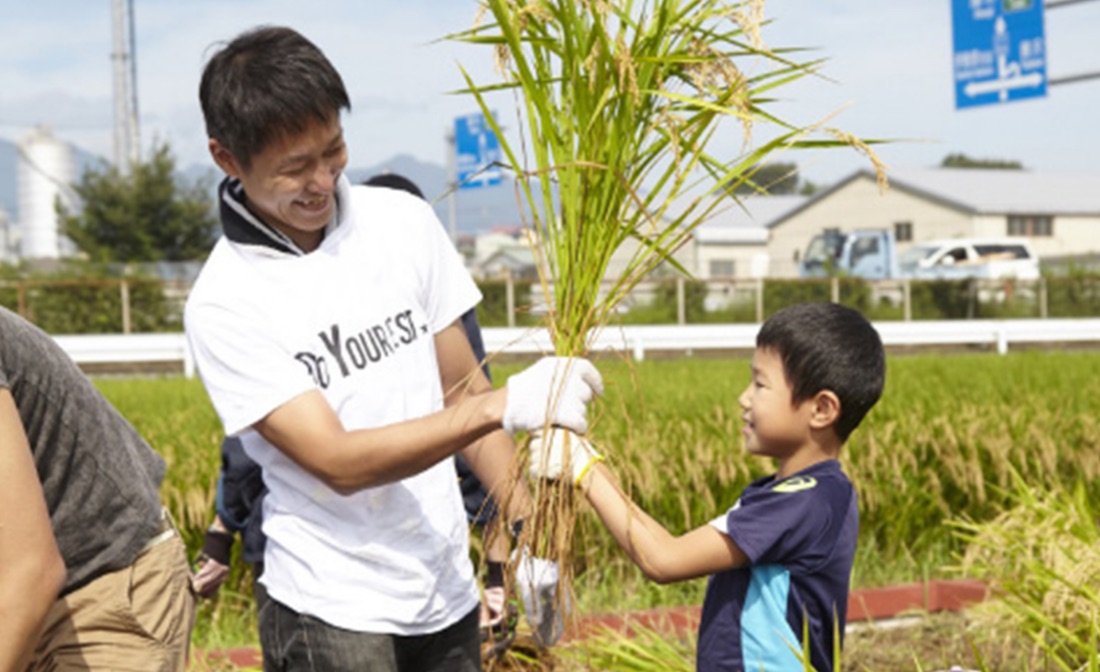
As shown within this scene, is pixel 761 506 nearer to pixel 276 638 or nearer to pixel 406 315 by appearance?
pixel 406 315

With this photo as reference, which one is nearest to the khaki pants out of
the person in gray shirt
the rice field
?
the person in gray shirt

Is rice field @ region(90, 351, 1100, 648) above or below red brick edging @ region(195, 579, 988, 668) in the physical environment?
above

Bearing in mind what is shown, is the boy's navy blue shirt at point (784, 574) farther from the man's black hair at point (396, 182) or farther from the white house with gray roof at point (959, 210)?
the white house with gray roof at point (959, 210)

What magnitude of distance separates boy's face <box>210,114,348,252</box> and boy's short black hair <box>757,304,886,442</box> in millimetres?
841

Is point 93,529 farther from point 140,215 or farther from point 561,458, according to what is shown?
point 140,215

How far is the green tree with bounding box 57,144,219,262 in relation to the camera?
1280 inches

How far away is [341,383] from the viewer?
2.22 metres

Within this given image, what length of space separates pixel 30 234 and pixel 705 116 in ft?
311

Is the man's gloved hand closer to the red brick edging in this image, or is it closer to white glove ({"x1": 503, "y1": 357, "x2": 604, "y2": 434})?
the red brick edging

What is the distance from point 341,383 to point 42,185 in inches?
3429

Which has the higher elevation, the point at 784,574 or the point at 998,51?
the point at 998,51

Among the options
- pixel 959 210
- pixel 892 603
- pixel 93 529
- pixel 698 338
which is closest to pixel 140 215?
pixel 698 338

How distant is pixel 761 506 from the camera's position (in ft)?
7.52

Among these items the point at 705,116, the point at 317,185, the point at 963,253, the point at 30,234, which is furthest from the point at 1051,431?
the point at 30,234
